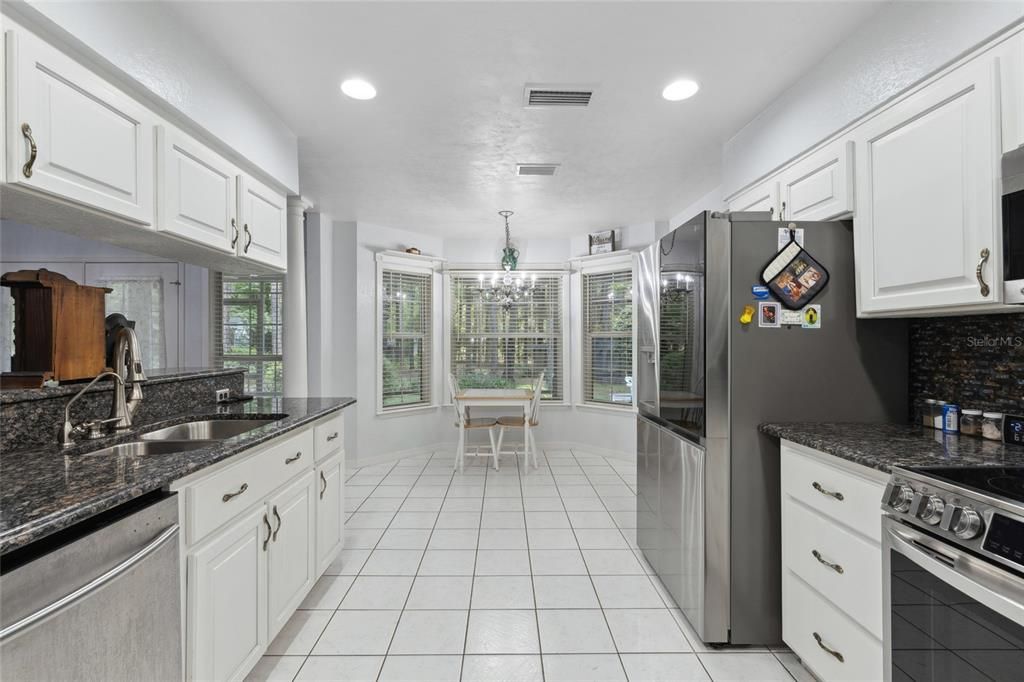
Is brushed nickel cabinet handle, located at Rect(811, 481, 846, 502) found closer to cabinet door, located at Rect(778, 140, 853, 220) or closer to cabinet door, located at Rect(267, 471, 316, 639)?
cabinet door, located at Rect(778, 140, 853, 220)

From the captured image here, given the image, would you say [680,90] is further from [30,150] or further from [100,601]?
[100,601]

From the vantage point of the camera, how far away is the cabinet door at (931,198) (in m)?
1.40

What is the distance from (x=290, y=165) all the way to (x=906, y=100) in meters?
2.98

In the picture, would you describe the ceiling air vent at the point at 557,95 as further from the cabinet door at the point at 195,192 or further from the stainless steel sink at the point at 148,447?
the stainless steel sink at the point at 148,447

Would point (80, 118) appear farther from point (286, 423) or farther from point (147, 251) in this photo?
point (286, 423)

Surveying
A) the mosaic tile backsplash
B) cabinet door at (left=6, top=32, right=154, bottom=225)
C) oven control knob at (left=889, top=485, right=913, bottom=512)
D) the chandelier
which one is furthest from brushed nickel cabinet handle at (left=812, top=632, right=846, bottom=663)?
the chandelier

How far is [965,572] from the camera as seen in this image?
3.60 feet

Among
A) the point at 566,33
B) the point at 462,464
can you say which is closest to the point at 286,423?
the point at 566,33

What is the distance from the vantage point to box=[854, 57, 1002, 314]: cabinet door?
1.40 m

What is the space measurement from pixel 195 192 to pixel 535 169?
218 cm

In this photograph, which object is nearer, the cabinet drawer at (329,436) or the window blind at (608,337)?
the cabinet drawer at (329,436)

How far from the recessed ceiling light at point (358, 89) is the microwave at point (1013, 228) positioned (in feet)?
8.12

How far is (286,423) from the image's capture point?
194 centimetres

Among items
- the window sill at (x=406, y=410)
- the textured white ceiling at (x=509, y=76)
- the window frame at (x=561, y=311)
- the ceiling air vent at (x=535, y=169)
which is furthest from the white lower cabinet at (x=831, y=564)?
the window sill at (x=406, y=410)
